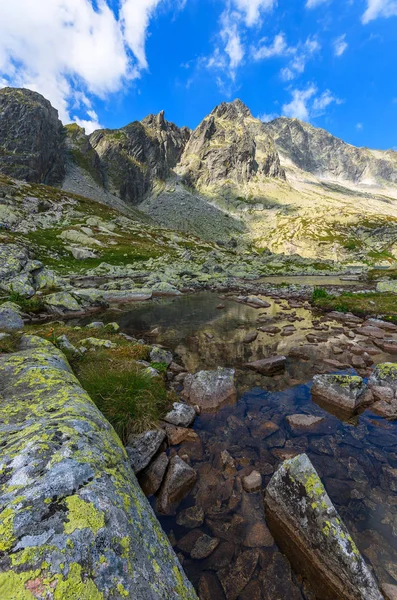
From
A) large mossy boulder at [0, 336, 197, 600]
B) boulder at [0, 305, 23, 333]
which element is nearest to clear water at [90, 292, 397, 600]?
large mossy boulder at [0, 336, 197, 600]

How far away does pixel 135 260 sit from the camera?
67188 millimetres

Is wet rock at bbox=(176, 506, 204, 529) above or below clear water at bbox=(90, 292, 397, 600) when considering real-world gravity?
below

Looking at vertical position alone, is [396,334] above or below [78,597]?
below

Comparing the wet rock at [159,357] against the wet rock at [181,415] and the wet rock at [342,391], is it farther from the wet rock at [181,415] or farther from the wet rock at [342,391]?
the wet rock at [342,391]

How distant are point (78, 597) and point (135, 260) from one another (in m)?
67.7

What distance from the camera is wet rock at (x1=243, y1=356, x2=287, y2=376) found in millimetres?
12805

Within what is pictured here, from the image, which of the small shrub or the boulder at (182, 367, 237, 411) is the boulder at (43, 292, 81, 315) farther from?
the boulder at (182, 367, 237, 411)

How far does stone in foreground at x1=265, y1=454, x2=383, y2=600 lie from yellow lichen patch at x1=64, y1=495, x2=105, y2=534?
4.07 m

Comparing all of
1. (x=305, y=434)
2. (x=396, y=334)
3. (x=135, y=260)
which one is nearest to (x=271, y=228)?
(x=135, y=260)

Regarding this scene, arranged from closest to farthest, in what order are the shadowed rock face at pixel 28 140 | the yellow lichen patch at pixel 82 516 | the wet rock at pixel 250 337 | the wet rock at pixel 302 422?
the yellow lichen patch at pixel 82 516, the wet rock at pixel 302 422, the wet rock at pixel 250 337, the shadowed rock face at pixel 28 140

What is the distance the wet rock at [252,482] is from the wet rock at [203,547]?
1.38 m

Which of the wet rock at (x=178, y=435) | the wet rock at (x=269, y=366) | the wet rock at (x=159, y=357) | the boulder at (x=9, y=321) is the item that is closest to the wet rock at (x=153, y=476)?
the wet rock at (x=178, y=435)

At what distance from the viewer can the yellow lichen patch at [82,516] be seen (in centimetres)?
279

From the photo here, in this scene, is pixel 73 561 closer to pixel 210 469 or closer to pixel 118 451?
pixel 118 451
